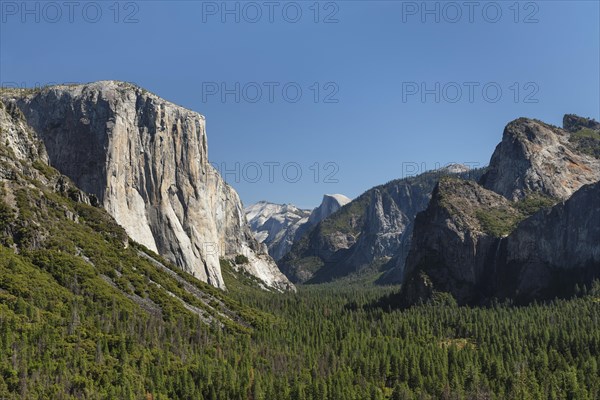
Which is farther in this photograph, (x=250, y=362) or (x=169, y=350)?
(x=250, y=362)

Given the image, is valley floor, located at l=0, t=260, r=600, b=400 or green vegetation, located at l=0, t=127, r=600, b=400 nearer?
valley floor, located at l=0, t=260, r=600, b=400

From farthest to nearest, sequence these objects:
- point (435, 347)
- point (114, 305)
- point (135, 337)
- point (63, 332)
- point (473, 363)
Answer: point (435, 347), point (473, 363), point (114, 305), point (135, 337), point (63, 332)

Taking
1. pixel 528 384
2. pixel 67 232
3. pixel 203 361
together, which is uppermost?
pixel 67 232

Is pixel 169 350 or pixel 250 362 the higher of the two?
pixel 169 350

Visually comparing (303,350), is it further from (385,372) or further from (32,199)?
(32,199)

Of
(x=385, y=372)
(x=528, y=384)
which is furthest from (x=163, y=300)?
(x=528, y=384)

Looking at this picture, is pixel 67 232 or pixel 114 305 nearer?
pixel 114 305

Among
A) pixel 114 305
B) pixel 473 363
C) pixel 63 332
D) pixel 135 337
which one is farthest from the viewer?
pixel 473 363

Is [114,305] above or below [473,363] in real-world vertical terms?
above

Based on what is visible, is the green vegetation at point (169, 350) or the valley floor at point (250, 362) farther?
the green vegetation at point (169, 350)
